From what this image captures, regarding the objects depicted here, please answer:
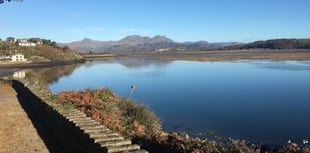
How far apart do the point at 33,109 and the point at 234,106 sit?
12692mm

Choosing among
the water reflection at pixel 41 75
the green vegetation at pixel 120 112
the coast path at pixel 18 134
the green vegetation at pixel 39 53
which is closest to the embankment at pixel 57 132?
the coast path at pixel 18 134

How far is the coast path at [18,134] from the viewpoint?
9141 mm

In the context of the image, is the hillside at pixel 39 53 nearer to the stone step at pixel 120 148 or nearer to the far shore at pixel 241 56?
the far shore at pixel 241 56

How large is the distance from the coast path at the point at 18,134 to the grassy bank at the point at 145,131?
1.47 m

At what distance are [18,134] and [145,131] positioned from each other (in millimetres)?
3949

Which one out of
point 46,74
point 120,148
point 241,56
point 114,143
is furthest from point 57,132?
point 241,56

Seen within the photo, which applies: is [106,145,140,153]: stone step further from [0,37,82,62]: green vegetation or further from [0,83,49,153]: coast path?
[0,37,82,62]: green vegetation

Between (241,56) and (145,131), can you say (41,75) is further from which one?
(241,56)

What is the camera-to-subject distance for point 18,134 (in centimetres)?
1068

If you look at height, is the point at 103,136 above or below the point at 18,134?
above

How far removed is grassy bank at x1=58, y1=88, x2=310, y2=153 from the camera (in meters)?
8.24

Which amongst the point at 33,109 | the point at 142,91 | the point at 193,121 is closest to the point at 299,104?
the point at 193,121

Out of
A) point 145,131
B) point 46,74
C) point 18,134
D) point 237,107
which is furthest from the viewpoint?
point 46,74

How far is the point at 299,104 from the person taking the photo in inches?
925
